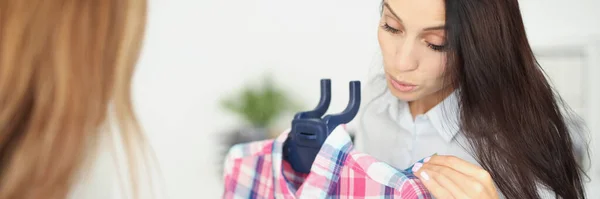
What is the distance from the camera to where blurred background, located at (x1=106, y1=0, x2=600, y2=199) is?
2.49ft

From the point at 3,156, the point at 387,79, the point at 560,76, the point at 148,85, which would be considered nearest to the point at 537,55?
the point at 560,76

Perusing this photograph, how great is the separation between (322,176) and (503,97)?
0.68 feet

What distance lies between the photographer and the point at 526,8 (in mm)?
705

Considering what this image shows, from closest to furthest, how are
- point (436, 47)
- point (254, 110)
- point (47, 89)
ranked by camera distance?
point (47, 89)
point (436, 47)
point (254, 110)

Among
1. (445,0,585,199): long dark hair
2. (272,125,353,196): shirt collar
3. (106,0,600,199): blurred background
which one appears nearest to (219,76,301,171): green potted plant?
(106,0,600,199): blurred background

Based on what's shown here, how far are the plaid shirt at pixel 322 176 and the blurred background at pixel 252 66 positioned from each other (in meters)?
0.06

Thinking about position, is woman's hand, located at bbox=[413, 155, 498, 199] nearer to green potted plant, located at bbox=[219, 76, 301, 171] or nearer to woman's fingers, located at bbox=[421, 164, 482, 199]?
woman's fingers, located at bbox=[421, 164, 482, 199]

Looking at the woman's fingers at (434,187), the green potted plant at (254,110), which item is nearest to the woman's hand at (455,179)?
the woman's fingers at (434,187)

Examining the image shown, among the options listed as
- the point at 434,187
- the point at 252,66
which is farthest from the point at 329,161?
the point at 252,66

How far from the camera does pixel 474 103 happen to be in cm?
64

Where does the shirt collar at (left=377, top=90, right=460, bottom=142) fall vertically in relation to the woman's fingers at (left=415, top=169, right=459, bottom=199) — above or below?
above

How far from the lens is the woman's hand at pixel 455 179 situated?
0.56 metres

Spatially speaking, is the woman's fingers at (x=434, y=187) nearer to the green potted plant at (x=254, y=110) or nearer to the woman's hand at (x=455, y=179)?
the woman's hand at (x=455, y=179)

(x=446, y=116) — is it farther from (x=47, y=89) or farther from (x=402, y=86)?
(x=47, y=89)
